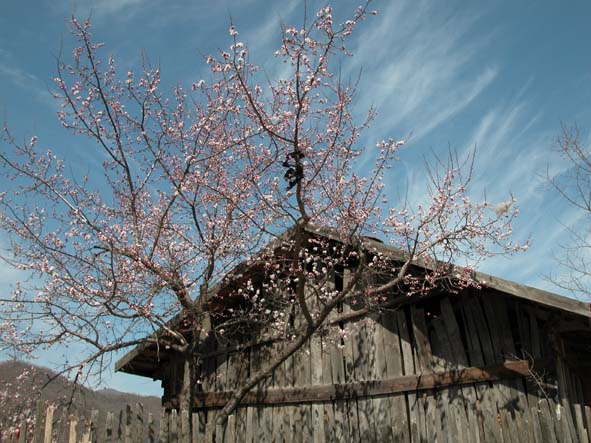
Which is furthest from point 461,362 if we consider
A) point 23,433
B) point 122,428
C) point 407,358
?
point 23,433

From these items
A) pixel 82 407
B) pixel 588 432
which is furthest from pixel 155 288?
pixel 588 432

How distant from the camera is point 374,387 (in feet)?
28.6

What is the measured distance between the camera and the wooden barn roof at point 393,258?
6.80 m

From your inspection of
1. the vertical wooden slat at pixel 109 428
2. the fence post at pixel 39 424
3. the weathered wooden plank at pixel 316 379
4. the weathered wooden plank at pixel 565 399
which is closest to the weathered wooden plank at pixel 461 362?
the weathered wooden plank at pixel 565 399

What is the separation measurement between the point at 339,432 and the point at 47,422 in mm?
4607

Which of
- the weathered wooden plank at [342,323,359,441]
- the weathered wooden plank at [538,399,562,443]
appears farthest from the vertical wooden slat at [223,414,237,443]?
the weathered wooden plank at [538,399,562,443]

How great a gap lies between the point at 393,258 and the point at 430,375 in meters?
1.95

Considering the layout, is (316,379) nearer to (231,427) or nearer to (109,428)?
(231,427)

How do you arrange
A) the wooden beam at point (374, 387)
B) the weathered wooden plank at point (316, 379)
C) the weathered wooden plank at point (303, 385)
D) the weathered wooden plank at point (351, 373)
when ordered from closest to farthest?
the wooden beam at point (374, 387) < the weathered wooden plank at point (351, 373) < the weathered wooden plank at point (316, 379) < the weathered wooden plank at point (303, 385)

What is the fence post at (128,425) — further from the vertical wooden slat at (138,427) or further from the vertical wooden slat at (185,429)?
the vertical wooden slat at (185,429)

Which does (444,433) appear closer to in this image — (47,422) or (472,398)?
(472,398)

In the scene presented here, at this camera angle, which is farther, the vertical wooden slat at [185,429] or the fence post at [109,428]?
the fence post at [109,428]

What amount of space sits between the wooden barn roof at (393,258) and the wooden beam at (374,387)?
3.45 ft

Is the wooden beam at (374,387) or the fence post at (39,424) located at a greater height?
the wooden beam at (374,387)
